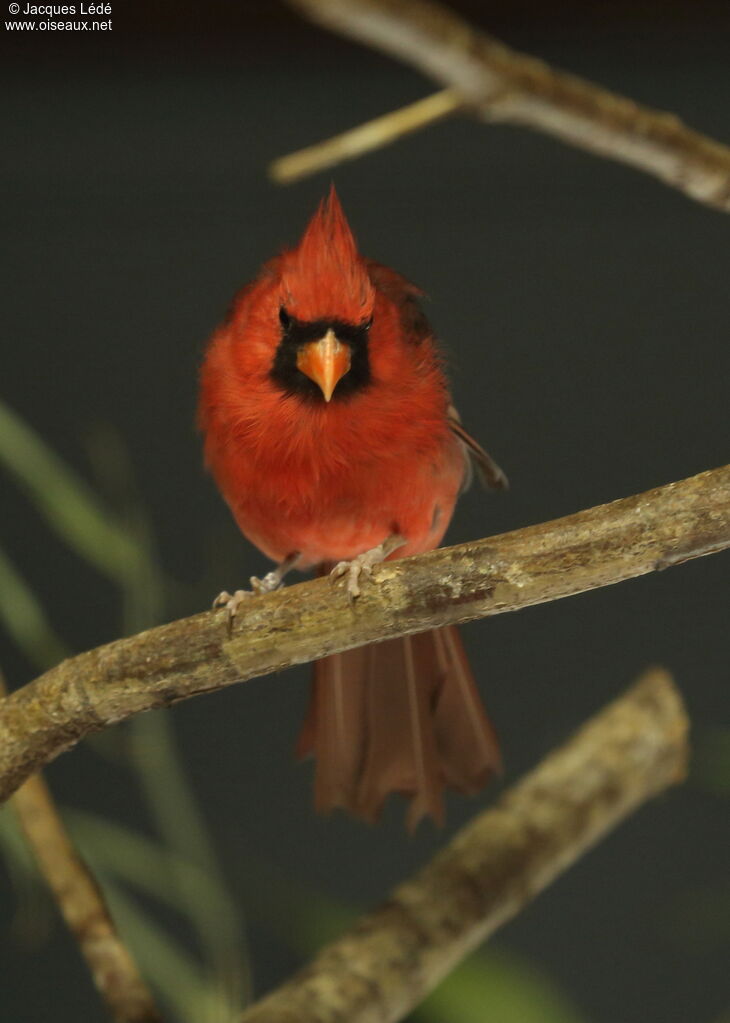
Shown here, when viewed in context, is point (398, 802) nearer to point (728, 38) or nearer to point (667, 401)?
point (667, 401)

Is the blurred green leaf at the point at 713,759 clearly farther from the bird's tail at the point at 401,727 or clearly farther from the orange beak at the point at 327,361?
the orange beak at the point at 327,361

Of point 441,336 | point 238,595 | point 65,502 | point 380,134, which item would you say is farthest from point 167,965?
point 380,134

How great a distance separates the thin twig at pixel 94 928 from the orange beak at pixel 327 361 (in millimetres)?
609

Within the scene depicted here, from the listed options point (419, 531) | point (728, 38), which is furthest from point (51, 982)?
point (728, 38)

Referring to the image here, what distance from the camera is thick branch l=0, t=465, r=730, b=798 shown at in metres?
0.97

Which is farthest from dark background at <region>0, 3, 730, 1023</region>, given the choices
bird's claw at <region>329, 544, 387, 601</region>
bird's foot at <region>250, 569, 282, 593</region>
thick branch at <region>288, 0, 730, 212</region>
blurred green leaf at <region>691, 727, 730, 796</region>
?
thick branch at <region>288, 0, 730, 212</region>

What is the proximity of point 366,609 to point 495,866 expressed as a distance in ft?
1.96

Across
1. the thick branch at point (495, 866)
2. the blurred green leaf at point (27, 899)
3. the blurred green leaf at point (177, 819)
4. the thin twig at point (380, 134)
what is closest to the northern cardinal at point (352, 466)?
the thick branch at point (495, 866)

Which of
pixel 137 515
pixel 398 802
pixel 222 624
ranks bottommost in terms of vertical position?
pixel 398 802

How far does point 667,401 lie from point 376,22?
0.98 meters

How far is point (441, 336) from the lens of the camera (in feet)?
5.00

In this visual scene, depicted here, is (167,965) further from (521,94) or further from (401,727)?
(521,94)

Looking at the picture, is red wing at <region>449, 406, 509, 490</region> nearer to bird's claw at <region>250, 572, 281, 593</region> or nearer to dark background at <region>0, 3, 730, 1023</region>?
dark background at <region>0, 3, 730, 1023</region>

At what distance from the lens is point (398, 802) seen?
1.74 m
